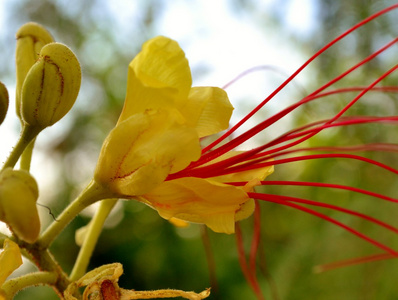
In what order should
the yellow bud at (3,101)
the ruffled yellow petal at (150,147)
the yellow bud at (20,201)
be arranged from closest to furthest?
the yellow bud at (20,201)
the ruffled yellow petal at (150,147)
the yellow bud at (3,101)

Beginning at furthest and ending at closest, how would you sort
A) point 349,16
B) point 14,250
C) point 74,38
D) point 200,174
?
point 74,38, point 349,16, point 200,174, point 14,250

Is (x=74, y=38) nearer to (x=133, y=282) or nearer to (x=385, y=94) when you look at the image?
(x=133, y=282)

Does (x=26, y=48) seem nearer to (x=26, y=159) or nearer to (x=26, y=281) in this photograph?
(x=26, y=159)

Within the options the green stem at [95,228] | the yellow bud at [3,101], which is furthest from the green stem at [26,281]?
the yellow bud at [3,101]

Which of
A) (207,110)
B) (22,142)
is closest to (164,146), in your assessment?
(207,110)

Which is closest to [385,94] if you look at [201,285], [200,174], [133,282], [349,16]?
[349,16]

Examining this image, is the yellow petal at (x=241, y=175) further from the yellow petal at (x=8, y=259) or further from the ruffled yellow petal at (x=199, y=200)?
the yellow petal at (x=8, y=259)
